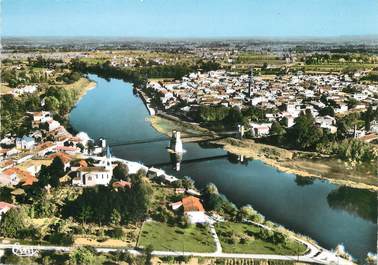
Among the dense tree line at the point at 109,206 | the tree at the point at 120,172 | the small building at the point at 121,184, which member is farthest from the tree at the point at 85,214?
the tree at the point at 120,172

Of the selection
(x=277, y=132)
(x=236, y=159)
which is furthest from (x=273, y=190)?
(x=277, y=132)

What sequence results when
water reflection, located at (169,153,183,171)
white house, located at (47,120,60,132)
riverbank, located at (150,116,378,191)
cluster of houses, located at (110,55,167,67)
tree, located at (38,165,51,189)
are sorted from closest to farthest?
tree, located at (38,165,51,189), riverbank, located at (150,116,378,191), water reflection, located at (169,153,183,171), white house, located at (47,120,60,132), cluster of houses, located at (110,55,167,67)

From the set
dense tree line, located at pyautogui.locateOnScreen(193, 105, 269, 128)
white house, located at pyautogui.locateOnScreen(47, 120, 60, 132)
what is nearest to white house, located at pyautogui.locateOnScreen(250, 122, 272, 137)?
dense tree line, located at pyautogui.locateOnScreen(193, 105, 269, 128)

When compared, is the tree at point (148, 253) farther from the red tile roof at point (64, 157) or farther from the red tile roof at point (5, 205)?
the red tile roof at point (64, 157)

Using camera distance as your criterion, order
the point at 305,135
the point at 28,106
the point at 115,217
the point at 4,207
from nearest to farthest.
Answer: the point at 115,217
the point at 4,207
the point at 305,135
the point at 28,106

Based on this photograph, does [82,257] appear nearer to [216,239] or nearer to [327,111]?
[216,239]

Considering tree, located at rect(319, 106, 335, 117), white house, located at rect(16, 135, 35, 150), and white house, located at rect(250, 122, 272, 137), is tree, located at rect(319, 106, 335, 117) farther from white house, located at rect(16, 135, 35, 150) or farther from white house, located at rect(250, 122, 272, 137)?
white house, located at rect(16, 135, 35, 150)

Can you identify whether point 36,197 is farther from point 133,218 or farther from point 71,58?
point 71,58
